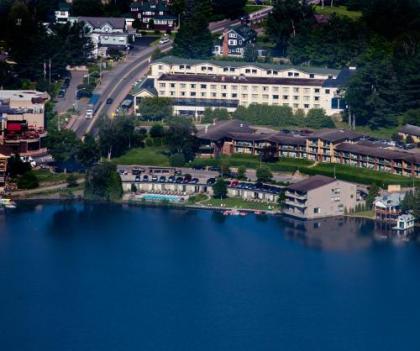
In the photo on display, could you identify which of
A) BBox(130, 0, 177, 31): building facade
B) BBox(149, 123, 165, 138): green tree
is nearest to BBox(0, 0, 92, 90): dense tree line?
BBox(130, 0, 177, 31): building facade

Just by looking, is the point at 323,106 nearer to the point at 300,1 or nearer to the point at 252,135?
the point at 252,135

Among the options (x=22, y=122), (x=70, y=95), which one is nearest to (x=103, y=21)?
(x=70, y=95)

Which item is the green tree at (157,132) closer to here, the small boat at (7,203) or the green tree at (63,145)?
the green tree at (63,145)

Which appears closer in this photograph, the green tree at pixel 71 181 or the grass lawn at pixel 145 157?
the green tree at pixel 71 181

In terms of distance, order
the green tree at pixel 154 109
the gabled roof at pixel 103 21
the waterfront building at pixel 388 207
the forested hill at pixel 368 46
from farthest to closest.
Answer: the gabled roof at pixel 103 21 → the green tree at pixel 154 109 → the forested hill at pixel 368 46 → the waterfront building at pixel 388 207

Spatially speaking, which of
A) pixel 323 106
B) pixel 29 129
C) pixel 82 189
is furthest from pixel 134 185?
pixel 323 106

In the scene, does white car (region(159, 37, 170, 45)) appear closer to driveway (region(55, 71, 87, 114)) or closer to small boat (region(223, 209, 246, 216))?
driveway (region(55, 71, 87, 114))

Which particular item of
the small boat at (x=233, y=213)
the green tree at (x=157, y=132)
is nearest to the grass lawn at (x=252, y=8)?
the green tree at (x=157, y=132)
